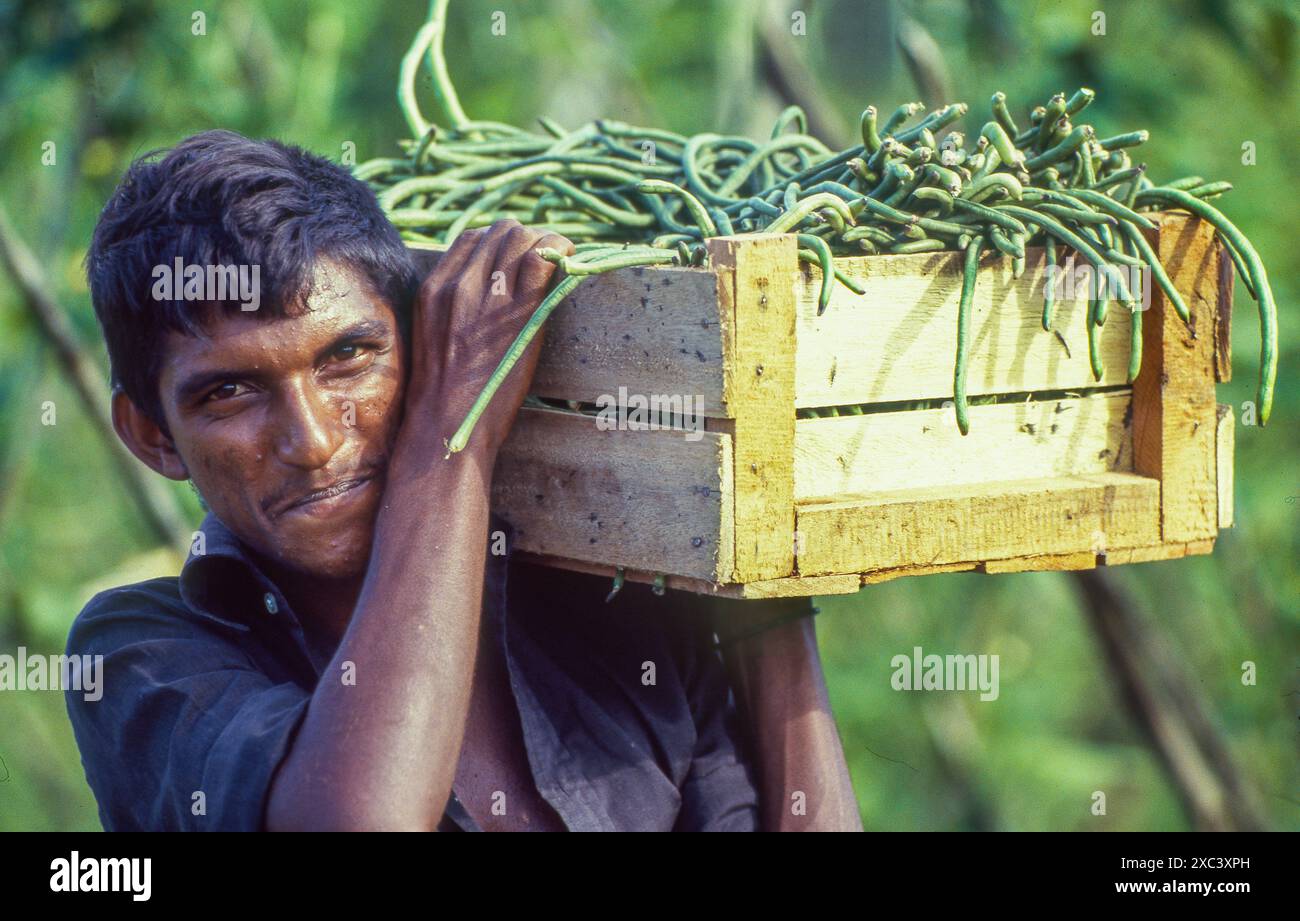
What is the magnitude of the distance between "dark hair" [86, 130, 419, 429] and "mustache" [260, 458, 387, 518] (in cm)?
20

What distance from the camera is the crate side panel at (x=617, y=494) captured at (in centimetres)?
175

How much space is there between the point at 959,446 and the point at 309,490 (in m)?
0.79

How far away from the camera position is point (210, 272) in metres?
1.86

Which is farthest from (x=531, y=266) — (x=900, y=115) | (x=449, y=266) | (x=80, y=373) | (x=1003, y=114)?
(x=80, y=373)

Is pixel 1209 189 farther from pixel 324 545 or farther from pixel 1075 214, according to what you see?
pixel 324 545

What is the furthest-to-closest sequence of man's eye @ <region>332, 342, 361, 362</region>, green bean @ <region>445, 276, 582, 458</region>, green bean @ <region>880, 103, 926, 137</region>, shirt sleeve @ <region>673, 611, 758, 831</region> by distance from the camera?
shirt sleeve @ <region>673, 611, 758, 831</region> < green bean @ <region>880, 103, 926, 137</region> < man's eye @ <region>332, 342, 361, 362</region> < green bean @ <region>445, 276, 582, 458</region>

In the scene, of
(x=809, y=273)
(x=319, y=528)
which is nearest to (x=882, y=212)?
(x=809, y=273)

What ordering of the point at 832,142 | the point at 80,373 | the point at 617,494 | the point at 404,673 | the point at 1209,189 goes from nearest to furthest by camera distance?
1. the point at 404,673
2. the point at 617,494
3. the point at 1209,189
4. the point at 832,142
5. the point at 80,373

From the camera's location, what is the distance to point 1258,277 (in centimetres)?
192

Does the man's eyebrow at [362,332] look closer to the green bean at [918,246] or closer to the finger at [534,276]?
the finger at [534,276]

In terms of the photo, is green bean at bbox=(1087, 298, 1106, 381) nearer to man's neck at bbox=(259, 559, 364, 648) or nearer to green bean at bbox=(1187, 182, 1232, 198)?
green bean at bbox=(1187, 182, 1232, 198)

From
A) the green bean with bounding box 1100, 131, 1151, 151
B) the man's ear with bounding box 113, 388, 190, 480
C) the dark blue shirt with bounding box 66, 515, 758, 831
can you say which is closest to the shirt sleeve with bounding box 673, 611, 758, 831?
the dark blue shirt with bounding box 66, 515, 758, 831

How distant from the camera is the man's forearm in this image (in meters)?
1.68

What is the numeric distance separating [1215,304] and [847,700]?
412 cm
